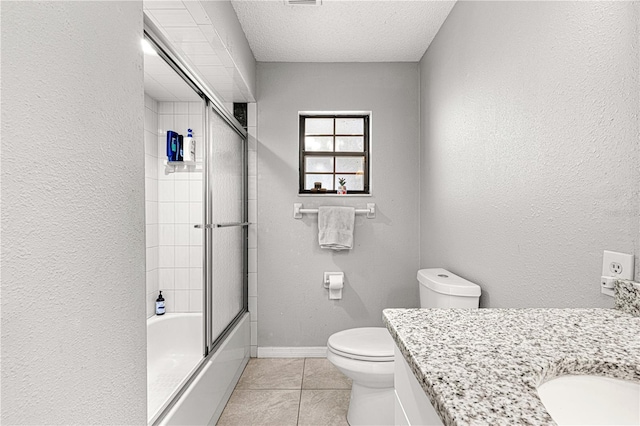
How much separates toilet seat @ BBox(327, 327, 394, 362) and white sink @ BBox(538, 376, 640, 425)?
1.15 meters

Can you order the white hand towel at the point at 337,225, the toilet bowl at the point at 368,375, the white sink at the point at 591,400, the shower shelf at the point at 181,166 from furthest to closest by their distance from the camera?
the white hand towel at the point at 337,225 → the shower shelf at the point at 181,166 → the toilet bowl at the point at 368,375 → the white sink at the point at 591,400

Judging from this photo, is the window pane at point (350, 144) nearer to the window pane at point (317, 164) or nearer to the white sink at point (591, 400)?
the window pane at point (317, 164)

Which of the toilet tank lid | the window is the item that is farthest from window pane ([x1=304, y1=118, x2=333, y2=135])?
the toilet tank lid

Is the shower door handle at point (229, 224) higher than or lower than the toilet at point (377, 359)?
higher

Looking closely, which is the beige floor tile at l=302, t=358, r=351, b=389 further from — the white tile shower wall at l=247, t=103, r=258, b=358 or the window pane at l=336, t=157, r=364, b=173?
the window pane at l=336, t=157, r=364, b=173

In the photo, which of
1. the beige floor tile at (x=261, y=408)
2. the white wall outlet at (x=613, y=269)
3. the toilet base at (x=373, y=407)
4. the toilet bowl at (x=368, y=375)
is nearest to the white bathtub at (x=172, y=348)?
the beige floor tile at (x=261, y=408)

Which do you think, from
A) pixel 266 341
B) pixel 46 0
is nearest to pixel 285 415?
pixel 266 341

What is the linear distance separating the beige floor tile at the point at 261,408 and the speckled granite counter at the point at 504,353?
1.38 metres

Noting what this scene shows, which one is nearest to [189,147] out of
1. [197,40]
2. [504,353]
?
[197,40]

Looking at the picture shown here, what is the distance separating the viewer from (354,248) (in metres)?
2.68

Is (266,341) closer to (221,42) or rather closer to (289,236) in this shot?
(289,236)

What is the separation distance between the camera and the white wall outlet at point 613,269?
2.80 feet

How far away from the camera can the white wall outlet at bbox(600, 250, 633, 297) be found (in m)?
0.85

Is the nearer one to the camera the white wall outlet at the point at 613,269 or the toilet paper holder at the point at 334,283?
the white wall outlet at the point at 613,269
